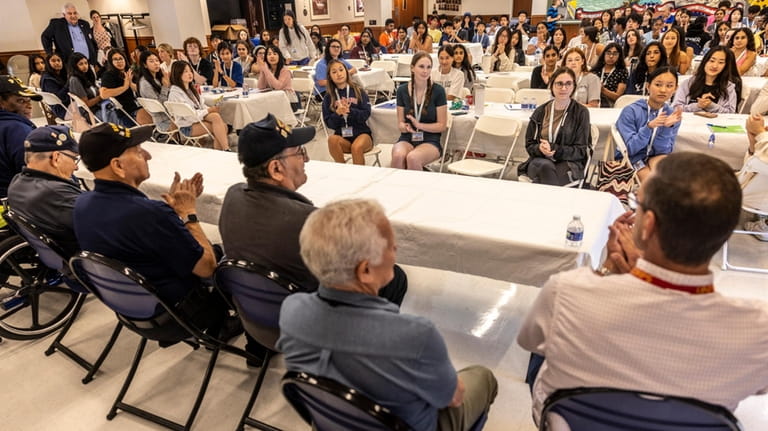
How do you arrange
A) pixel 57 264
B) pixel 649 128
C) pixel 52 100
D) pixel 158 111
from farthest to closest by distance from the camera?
pixel 52 100, pixel 158 111, pixel 649 128, pixel 57 264

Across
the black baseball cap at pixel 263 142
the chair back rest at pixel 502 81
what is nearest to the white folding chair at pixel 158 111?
the black baseball cap at pixel 263 142

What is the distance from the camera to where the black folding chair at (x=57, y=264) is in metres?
2.16

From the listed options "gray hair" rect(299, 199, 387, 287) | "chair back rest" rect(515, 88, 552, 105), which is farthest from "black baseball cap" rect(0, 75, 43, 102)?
"chair back rest" rect(515, 88, 552, 105)

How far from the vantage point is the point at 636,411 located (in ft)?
3.41

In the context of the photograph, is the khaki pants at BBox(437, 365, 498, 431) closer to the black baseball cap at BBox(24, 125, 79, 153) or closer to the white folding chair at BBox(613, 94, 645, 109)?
the black baseball cap at BBox(24, 125, 79, 153)

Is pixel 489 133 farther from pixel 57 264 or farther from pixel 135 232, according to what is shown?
pixel 57 264

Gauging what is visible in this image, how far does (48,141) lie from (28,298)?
4.13 feet

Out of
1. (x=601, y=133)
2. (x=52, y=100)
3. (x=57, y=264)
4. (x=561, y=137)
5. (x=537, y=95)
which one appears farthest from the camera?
(x=52, y=100)

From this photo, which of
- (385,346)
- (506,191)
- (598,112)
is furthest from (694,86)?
(385,346)

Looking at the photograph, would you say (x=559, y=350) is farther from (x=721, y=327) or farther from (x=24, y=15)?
(x=24, y=15)

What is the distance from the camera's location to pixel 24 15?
964 cm

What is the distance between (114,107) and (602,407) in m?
6.26

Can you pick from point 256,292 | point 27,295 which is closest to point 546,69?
point 256,292

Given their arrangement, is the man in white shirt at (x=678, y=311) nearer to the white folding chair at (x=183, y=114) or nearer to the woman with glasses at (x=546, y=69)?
the woman with glasses at (x=546, y=69)
